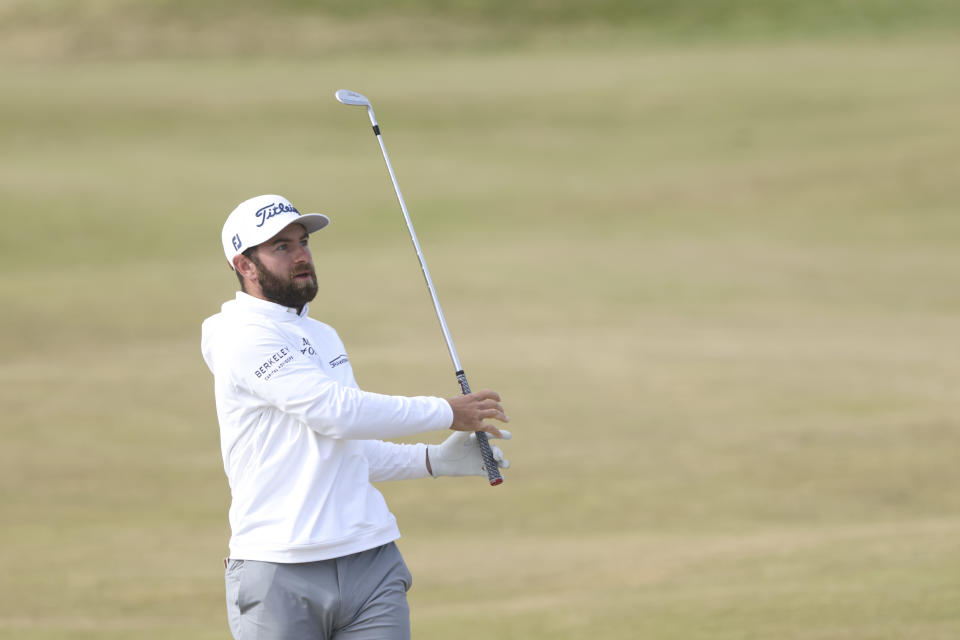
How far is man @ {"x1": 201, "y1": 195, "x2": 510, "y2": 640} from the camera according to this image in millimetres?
4148

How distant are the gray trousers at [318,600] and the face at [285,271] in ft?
2.62

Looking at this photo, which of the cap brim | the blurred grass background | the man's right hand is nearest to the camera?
the man's right hand

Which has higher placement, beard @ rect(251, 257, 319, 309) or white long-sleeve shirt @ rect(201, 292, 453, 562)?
beard @ rect(251, 257, 319, 309)

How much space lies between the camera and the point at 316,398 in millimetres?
4086

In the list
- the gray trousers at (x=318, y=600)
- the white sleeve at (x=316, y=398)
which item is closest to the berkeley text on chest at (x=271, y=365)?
the white sleeve at (x=316, y=398)

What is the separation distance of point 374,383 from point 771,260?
35.0 feet

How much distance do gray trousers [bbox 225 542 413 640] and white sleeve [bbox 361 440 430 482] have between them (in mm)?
383

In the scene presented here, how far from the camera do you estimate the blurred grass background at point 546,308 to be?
9.76 m

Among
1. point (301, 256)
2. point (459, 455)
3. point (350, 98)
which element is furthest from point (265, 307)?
point (350, 98)

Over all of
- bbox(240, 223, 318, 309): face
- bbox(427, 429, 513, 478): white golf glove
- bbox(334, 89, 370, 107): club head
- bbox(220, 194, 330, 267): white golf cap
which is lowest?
bbox(427, 429, 513, 478): white golf glove

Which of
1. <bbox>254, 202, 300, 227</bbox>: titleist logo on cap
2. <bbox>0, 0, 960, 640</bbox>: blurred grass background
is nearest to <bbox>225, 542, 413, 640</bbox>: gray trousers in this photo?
<bbox>254, 202, 300, 227</bbox>: titleist logo on cap

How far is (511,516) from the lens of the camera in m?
12.2

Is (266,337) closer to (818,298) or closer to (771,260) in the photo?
(818,298)

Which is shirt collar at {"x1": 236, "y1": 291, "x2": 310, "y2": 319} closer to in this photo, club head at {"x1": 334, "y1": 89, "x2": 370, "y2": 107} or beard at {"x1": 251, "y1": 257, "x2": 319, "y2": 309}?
beard at {"x1": 251, "y1": 257, "x2": 319, "y2": 309}
